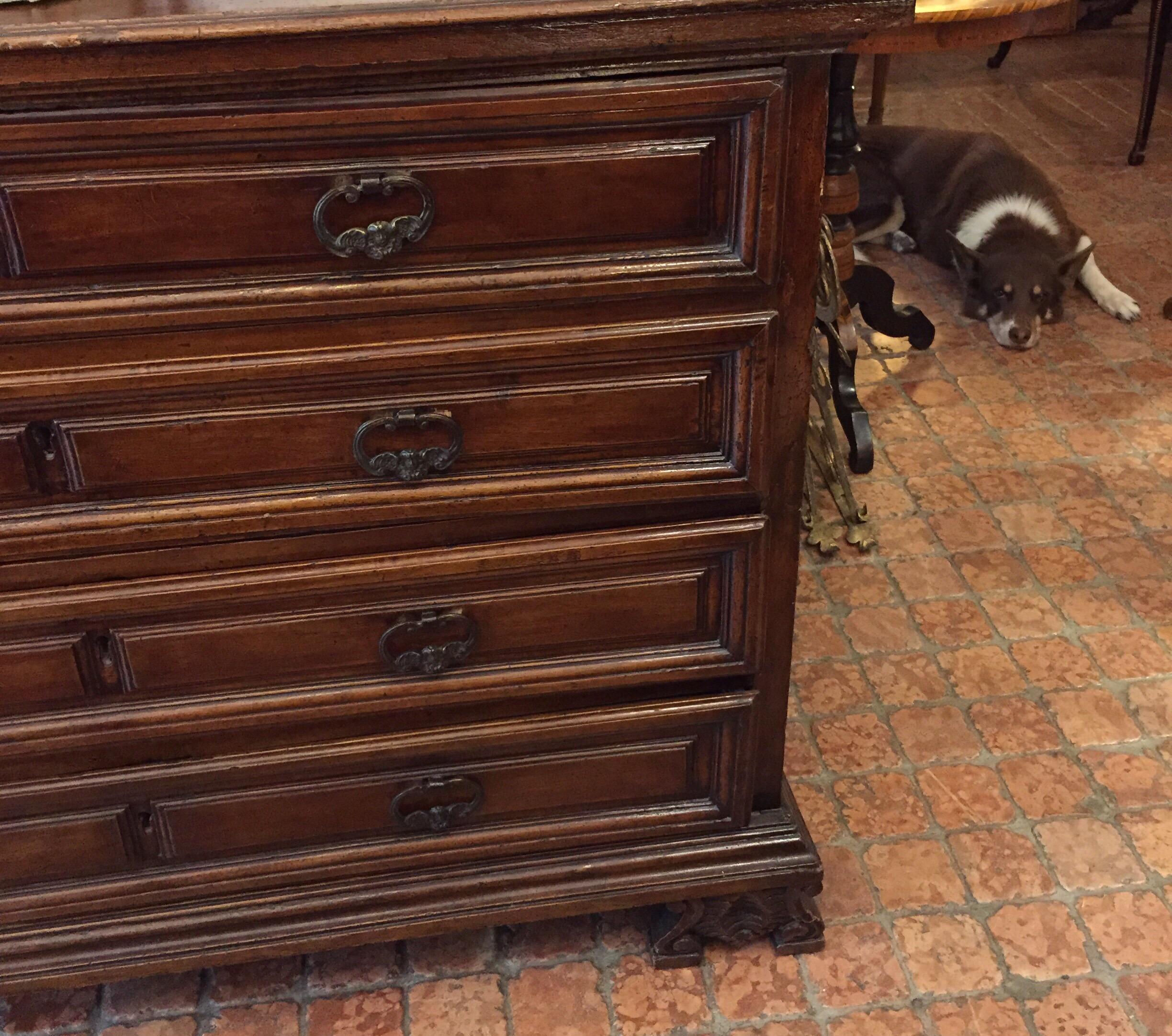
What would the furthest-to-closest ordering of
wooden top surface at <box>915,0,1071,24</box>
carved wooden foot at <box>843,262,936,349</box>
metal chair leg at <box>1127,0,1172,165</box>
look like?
metal chair leg at <box>1127,0,1172,165</box> → carved wooden foot at <box>843,262,936,349</box> → wooden top surface at <box>915,0,1071,24</box>

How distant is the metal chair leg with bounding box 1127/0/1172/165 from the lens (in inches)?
143

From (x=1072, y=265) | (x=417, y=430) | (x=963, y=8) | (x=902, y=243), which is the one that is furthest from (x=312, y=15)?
(x=902, y=243)

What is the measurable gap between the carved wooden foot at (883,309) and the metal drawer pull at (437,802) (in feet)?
4.84

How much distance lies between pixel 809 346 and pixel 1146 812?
94 centimetres

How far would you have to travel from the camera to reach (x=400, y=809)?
4.46ft

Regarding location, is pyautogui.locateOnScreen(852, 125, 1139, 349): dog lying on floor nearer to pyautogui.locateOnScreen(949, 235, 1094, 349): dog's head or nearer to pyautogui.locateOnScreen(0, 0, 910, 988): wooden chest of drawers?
pyautogui.locateOnScreen(949, 235, 1094, 349): dog's head

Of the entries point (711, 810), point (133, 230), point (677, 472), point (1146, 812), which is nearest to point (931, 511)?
point (1146, 812)

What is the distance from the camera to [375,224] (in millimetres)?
1018

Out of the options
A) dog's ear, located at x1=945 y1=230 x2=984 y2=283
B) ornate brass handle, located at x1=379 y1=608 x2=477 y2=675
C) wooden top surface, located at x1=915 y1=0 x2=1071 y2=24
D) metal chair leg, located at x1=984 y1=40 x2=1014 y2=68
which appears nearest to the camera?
ornate brass handle, located at x1=379 y1=608 x2=477 y2=675

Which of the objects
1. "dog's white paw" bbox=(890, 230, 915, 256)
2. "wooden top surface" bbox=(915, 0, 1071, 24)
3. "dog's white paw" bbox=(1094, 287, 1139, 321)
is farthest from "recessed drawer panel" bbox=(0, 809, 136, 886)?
"dog's white paw" bbox=(890, 230, 915, 256)

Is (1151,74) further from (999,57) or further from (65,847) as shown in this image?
(65,847)

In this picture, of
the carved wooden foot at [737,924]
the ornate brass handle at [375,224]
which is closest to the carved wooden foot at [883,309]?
the carved wooden foot at [737,924]

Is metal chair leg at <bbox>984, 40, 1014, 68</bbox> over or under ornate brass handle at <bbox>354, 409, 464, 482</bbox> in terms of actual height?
under

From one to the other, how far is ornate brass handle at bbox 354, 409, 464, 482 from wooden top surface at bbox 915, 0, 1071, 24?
3.19 ft
